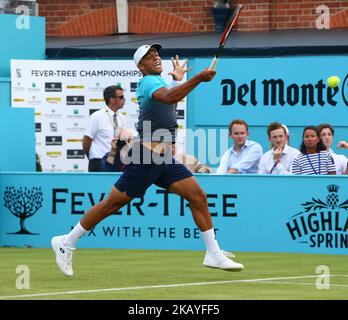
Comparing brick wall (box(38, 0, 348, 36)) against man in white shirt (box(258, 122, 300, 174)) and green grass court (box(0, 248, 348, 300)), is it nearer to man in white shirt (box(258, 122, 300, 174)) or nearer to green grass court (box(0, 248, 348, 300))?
man in white shirt (box(258, 122, 300, 174))

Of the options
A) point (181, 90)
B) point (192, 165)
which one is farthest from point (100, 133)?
point (181, 90)

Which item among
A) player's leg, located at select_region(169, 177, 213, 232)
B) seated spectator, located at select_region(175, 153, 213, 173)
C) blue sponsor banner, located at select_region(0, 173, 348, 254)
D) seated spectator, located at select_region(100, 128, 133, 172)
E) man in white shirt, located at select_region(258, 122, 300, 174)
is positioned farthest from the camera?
seated spectator, located at select_region(100, 128, 133, 172)

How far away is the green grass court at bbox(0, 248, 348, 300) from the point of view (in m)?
11.3

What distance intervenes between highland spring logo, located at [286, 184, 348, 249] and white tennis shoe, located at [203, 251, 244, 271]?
3245mm

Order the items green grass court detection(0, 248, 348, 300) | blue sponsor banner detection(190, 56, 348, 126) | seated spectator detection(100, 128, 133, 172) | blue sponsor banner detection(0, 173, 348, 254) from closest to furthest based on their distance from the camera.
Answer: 1. green grass court detection(0, 248, 348, 300)
2. blue sponsor banner detection(0, 173, 348, 254)
3. seated spectator detection(100, 128, 133, 172)
4. blue sponsor banner detection(190, 56, 348, 126)

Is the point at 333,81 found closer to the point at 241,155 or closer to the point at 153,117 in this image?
the point at 241,155

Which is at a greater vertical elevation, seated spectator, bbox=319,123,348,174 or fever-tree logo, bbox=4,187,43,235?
seated spectator, bbox=319,123,348,174

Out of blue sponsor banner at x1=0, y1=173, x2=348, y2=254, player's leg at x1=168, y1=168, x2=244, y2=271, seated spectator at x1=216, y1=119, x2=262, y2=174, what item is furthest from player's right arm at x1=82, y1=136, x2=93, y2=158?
player's leg at x1=168, y1=168, x2=244, y2=271

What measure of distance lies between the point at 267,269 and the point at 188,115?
744cm

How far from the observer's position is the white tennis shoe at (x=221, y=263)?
42.3 feet

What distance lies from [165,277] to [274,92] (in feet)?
26.2

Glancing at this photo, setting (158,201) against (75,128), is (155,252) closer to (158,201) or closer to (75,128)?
(158,201)

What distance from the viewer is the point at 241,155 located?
57.3 ft

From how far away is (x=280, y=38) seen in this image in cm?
2205
